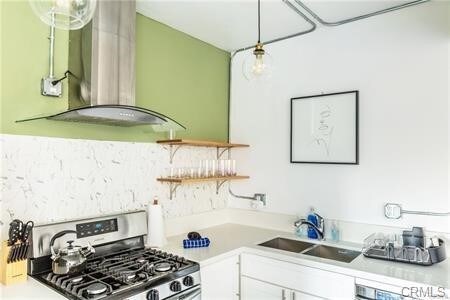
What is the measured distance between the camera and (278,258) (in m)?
2.10

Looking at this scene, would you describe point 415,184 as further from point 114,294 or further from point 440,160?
point 114,294

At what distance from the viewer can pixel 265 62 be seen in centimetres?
167

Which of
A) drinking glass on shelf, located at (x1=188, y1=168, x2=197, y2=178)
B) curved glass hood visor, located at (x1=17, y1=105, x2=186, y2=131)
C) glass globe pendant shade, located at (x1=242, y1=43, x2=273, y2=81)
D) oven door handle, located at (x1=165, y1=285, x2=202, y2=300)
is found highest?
glass globe pendant shade, located at (x1=242, y1=43, x2=273, y2=81)

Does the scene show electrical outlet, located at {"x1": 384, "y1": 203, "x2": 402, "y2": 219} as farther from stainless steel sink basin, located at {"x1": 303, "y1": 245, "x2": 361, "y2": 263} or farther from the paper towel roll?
the paper towel roll

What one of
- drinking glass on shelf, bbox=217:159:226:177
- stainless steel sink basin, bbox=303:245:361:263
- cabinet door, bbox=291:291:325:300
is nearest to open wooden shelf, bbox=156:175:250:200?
drinking glass on shelf, bbox=217:159:226:177

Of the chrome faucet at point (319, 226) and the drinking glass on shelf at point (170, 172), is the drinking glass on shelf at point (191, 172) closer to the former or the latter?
the drinking glass on shelf at point (170, 172)

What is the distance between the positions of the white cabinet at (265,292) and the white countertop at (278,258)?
0.63 ft

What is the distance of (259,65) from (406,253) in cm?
138

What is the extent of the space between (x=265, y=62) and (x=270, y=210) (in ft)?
5.05

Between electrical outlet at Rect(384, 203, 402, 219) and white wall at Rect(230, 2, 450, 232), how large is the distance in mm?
34

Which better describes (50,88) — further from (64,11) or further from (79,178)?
(64,11)

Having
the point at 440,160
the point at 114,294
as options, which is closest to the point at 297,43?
the point at 440,160

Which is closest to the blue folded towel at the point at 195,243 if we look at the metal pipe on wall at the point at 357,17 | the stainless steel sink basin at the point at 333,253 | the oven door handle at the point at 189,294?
the oven door handle at the point at 189,294

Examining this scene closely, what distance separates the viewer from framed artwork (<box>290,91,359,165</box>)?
7.86 ft
